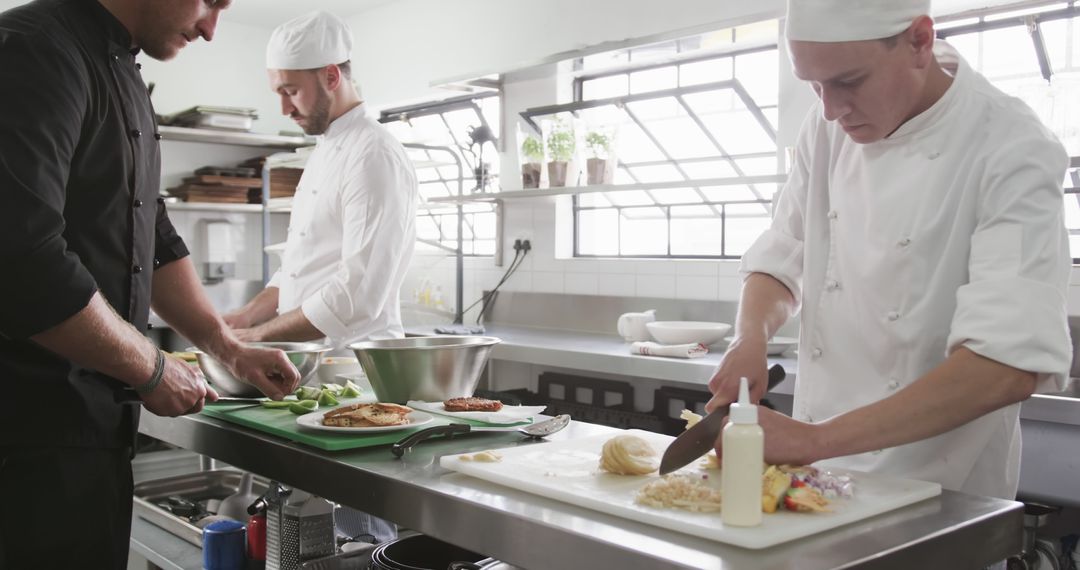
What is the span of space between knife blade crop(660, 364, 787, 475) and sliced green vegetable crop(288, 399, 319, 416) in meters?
0.77

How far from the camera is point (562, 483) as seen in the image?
50.4 inches

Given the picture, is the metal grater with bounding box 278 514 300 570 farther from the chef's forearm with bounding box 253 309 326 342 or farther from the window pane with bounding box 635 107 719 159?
the window pane with bounding box 635 107 719 159

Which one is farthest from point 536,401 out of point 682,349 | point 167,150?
point 167,150

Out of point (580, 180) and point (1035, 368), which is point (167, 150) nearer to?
point (580, 180)

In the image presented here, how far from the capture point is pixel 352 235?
285cm

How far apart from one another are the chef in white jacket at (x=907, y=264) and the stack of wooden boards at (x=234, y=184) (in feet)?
15.5

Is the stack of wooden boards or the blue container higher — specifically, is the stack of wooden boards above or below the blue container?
above

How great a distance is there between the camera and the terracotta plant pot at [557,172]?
418 cm

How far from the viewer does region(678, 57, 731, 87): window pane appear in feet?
14.0

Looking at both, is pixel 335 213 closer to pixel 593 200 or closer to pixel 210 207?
pixel 593 200

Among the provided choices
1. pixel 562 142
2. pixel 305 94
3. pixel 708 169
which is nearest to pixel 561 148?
pixel 562 142

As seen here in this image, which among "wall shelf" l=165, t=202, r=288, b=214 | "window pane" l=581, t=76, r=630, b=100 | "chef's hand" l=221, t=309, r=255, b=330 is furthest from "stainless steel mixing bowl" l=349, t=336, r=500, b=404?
"wall shelf" l=165, t=202, r=288, b=214

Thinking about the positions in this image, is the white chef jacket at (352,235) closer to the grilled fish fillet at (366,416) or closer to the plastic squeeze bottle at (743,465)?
the grilled fish fillet at (366,416)

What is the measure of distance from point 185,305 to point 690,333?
2.01 metres
